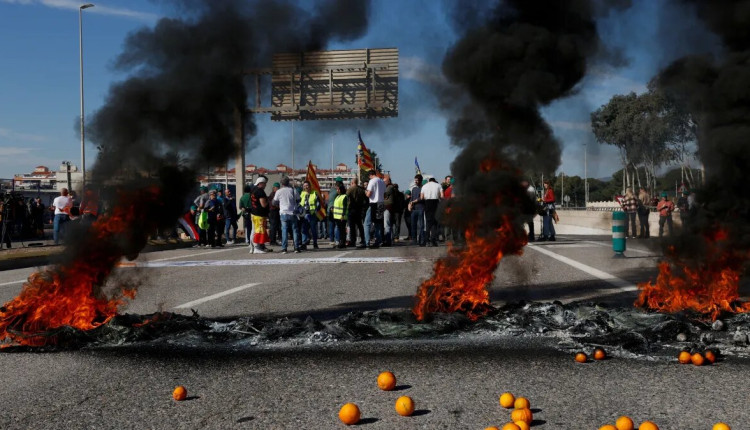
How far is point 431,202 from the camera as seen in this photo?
711 inches

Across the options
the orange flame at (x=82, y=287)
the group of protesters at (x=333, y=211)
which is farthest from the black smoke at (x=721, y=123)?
the group of protesters at (x=333, y=211)

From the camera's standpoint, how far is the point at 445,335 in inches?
234

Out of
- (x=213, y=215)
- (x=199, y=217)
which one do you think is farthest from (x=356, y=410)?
(x=199, y=217)

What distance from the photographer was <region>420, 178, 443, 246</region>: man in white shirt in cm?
1803

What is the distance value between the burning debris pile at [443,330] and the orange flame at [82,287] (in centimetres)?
25

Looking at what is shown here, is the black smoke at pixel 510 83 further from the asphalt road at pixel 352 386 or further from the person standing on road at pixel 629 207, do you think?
the person standing on road at pixel 629 207

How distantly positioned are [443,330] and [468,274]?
66cm

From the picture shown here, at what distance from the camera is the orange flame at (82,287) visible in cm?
596

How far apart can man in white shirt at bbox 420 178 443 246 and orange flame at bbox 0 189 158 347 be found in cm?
1205

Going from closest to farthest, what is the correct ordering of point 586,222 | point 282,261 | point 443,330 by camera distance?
point 443,330, point 282,261, point 586,222

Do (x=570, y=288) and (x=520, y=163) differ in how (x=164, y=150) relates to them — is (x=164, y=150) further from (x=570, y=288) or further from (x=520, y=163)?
(x=570, y=288)

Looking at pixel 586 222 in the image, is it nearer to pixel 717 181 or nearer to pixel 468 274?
pixel 717 181

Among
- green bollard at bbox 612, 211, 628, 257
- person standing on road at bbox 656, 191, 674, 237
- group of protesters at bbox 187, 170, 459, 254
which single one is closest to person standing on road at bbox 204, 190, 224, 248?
group of protesters at bbox 187, 170, 459, 254

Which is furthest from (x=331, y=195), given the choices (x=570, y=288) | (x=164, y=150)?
(x=164, y=150)
